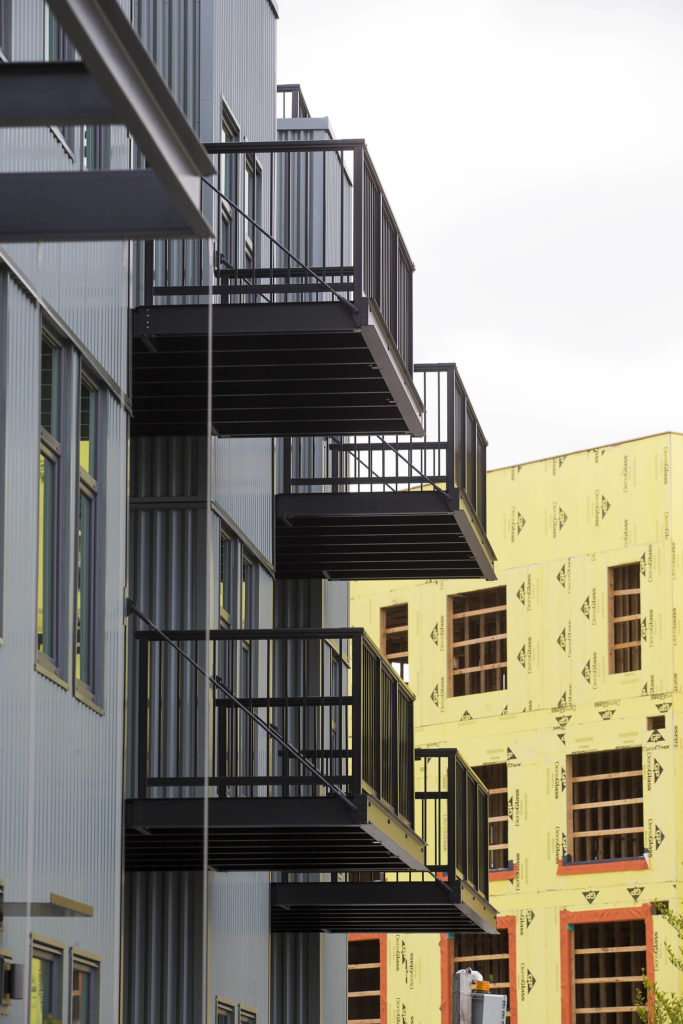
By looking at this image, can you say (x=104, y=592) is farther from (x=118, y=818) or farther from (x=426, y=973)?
(x=426, y=973)

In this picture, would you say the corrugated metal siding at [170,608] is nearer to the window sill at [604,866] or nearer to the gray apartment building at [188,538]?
the gray apartment building at [188,538]

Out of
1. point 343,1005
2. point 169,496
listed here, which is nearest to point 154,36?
point 169,496

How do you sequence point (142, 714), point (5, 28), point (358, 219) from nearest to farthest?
1. point (5, 28)
2. point (358, 219)
3. point (142, 714)

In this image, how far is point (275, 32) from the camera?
810 inches

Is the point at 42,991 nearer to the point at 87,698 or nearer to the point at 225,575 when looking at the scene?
the point at 87,698

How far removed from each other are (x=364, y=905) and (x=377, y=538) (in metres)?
3.40

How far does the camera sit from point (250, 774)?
15.5m

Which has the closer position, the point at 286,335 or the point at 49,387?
the point at 49,387

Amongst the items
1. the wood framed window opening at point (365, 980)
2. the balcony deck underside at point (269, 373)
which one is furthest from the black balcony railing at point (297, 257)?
the wood framed window opening at point (365, 980)

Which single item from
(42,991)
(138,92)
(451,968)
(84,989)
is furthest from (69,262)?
(451,968)

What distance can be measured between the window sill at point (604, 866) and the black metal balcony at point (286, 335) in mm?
24372

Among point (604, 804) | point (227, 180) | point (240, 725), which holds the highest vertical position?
point (227, 180)

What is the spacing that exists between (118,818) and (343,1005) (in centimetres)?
1019

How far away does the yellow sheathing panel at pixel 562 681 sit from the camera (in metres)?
40.0
